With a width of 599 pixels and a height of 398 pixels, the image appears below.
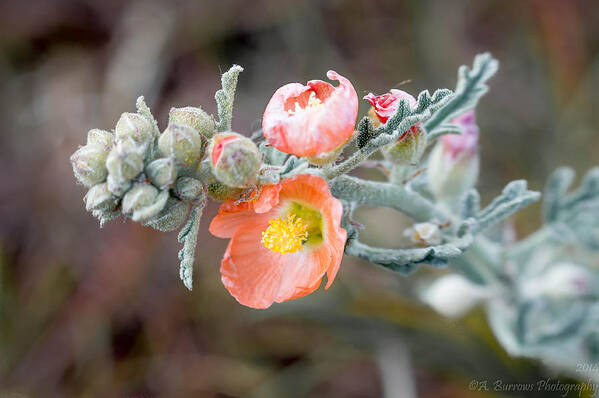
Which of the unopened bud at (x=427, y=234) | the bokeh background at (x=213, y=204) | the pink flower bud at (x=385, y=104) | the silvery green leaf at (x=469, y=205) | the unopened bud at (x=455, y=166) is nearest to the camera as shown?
the pink flower bud at (x=385, y=104)

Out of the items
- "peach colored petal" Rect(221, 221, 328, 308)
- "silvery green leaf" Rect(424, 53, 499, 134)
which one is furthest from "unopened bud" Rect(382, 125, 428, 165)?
"peach colored petal" Rect(221, 221, 328, 308)

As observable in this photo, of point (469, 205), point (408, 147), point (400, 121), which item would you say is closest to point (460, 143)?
point (469, 205)

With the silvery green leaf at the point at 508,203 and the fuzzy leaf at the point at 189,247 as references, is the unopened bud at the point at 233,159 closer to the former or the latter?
the fuzzy leaf at the point at 189,247

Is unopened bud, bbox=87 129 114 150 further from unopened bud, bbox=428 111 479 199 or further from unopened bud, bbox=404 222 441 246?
unopened bud, bbox=428 111 479 199

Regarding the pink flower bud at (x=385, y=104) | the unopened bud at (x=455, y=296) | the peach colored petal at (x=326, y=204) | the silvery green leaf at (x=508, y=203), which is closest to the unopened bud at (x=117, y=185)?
the peach colored petal at (x=326, y=204)

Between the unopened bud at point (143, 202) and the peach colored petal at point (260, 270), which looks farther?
the peach colored petal at point (260, 270)

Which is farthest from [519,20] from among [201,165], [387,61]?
[201,165]
